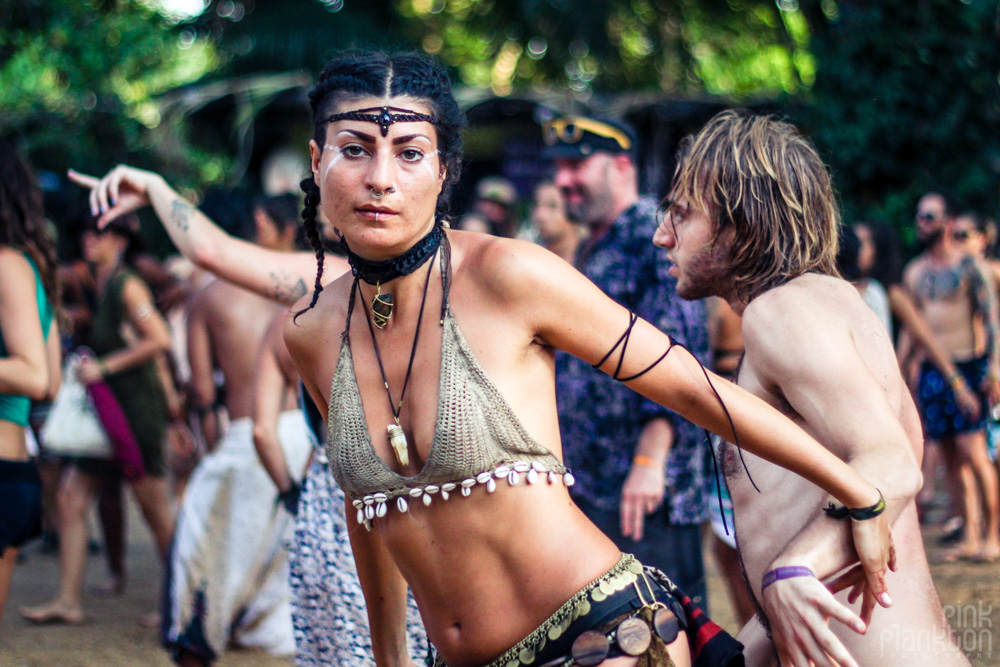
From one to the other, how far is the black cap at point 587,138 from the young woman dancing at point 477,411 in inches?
84.8

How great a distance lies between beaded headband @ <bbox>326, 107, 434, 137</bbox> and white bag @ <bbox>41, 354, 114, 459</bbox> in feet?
15.2

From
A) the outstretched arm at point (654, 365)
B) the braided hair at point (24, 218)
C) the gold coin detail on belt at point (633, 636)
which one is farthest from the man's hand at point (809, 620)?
the braided hair at point (24, 218)

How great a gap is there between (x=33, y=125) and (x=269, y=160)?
159 inches

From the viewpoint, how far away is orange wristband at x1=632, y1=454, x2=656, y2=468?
344 centimetres

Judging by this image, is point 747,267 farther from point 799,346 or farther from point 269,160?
point 269,160

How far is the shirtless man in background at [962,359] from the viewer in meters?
6.73

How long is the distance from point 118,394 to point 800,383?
5269 mm

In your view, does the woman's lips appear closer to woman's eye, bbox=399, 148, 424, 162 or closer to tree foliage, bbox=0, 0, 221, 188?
woman's eye, bbox=399, 148, 424, 162

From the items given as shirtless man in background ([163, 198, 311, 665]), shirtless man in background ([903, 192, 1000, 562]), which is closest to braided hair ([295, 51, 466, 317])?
shirtless man in background ([163, 198, 311, 665])

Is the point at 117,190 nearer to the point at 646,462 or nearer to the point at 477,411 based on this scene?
the point at 477,411

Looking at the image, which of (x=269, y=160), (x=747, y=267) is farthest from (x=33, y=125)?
(x=747, y=267)

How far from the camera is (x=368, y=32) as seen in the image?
1664 centimetres

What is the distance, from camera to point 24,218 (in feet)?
12.1

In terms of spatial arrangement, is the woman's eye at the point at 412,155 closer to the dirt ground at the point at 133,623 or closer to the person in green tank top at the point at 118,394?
the dirt ground at the point at 133,623
